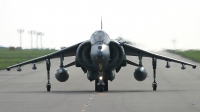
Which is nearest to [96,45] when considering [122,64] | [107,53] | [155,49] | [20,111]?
[107,53]

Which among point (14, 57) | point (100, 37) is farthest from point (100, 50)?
point (14, 57)

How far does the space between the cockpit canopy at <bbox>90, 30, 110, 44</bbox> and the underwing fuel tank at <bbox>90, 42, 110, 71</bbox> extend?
0.92 feet

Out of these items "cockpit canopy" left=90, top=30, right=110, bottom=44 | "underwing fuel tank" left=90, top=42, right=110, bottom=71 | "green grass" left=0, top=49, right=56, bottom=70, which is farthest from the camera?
"green grass" left=0, top=49, right=56, bottom=70

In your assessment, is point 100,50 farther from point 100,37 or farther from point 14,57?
point 14,57

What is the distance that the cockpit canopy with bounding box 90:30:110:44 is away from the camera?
1003 inches

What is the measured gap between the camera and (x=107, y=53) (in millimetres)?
24719

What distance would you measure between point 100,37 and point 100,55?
60.3 inches

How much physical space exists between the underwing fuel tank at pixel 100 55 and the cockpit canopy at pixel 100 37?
28cm

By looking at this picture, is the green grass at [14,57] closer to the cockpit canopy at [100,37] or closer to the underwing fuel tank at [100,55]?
the cockpit canopy at [100,37]

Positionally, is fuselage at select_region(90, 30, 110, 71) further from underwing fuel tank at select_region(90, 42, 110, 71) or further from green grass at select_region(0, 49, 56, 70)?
green grass at select_region(0, 49, 56, 70)

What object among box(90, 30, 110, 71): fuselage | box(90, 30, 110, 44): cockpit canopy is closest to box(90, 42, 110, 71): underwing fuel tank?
box(90, 30, 110, 71): fuselage

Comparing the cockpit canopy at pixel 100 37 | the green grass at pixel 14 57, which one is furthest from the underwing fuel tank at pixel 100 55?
the green grass at pixel 14 57

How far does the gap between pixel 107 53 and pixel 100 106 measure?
621 centimetres

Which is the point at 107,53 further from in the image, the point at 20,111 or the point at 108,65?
the point at 20,111
